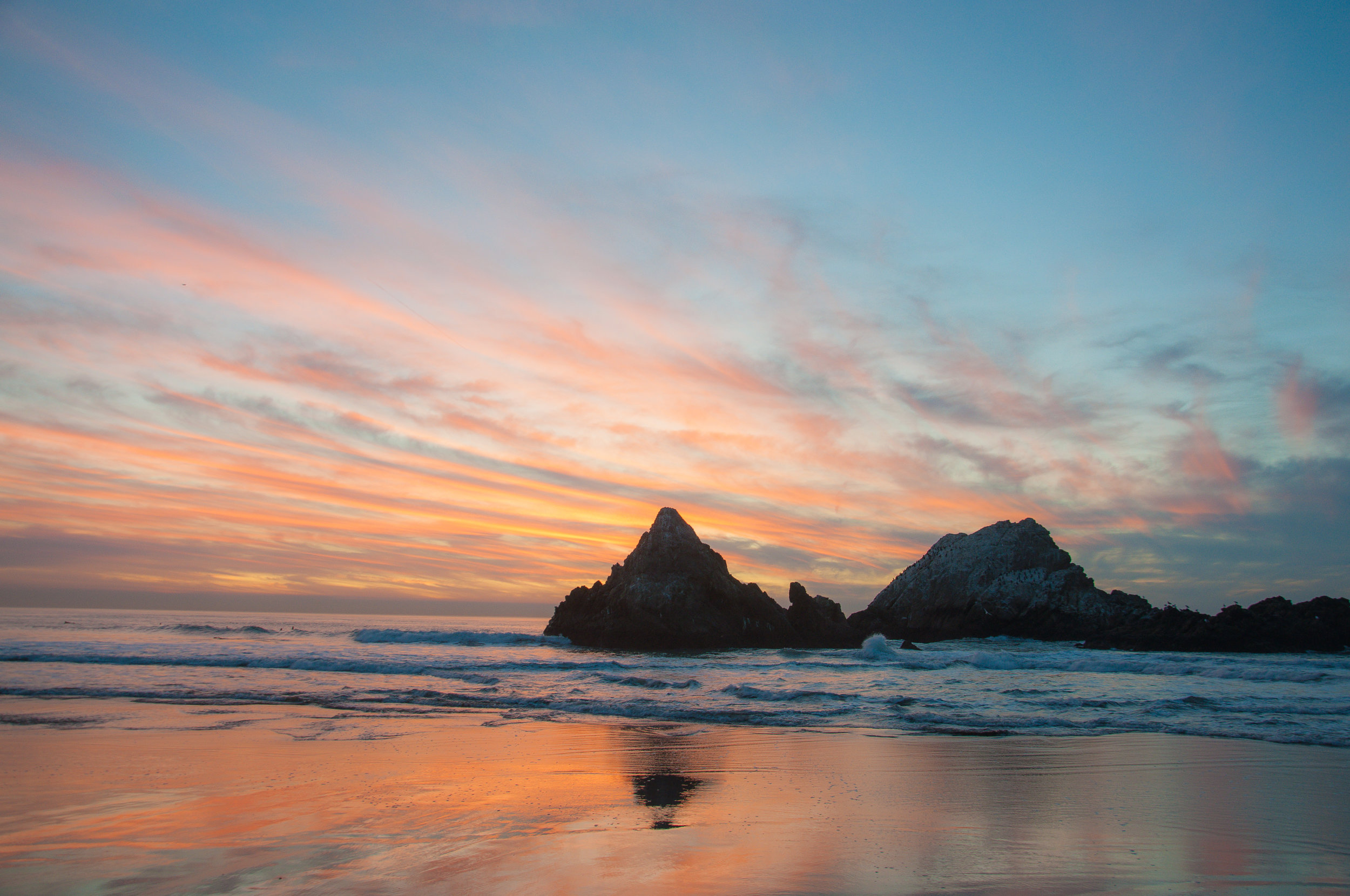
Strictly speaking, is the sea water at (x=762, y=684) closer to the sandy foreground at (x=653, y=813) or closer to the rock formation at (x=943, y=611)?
the sandy foreground at (x=653, y=813)

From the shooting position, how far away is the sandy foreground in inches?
213

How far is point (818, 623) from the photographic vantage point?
4462 cm

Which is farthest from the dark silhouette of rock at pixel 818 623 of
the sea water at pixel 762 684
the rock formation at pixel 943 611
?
the sea water at pixel 762 684

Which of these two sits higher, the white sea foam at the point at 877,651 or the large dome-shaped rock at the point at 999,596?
the large dome-shaped rock at the point at 999,596

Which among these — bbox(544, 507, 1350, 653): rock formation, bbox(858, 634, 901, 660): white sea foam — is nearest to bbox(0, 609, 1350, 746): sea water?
bbox(858, 634, 901, 660): white sea foam

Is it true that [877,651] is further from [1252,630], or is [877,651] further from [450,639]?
[450,639]

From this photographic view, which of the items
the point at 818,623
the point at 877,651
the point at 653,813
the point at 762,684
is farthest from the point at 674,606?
the point at 653,813

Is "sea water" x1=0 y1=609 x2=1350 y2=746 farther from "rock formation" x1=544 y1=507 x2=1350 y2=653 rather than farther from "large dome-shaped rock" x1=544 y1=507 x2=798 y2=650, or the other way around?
"large dome-shaped rock" x1=544 y1=507 x2=798 y2=650

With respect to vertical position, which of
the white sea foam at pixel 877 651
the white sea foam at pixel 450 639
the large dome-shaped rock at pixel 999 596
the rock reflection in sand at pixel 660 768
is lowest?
the white sea foam at pixel 450 639

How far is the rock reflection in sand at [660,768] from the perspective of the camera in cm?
759

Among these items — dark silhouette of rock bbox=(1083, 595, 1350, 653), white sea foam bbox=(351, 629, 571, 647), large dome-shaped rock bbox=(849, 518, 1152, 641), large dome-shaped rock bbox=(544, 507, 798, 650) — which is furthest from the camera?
large dome-shaped rock bbox=(849, 518, 1152, 641)

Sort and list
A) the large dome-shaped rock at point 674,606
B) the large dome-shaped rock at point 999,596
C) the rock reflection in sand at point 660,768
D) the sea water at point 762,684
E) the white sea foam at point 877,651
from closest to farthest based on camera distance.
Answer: the rock reflection in sand at point 660,768 < the sea water at point 762,684 < the white sea foam at point 877,651 < the large dome-shaped rock at point 674,606 < the large dome-shaped rock at point 999,596

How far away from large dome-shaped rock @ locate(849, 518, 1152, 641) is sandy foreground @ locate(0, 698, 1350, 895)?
36.5m

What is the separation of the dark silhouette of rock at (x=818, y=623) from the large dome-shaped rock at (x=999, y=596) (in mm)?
3341
